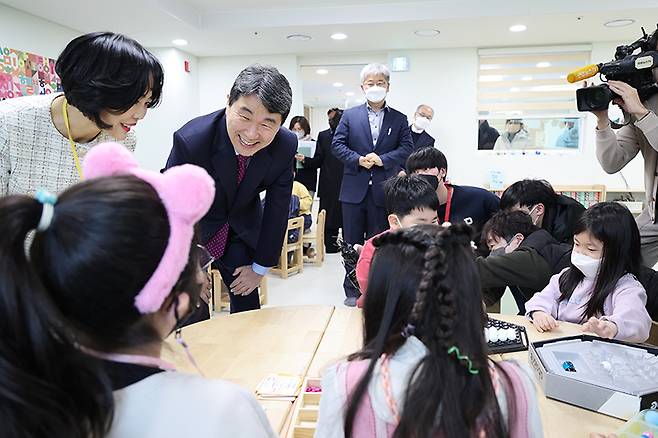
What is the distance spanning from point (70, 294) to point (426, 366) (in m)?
0.50

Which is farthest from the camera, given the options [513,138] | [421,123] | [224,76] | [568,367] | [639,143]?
[224,76]

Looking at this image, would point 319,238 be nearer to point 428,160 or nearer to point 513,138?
point 428,160

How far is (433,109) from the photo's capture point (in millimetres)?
5730

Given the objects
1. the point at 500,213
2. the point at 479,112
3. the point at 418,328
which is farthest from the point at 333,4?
the point at 418,328

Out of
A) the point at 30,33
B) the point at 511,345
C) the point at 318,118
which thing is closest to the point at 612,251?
the point at 511,345

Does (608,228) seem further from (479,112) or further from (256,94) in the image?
(479,112)

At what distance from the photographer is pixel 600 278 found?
1660 mm

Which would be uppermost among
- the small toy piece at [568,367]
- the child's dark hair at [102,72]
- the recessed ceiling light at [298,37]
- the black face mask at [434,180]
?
the recessed ceiling light at [298,37]

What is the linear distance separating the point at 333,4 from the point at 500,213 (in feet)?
9.57

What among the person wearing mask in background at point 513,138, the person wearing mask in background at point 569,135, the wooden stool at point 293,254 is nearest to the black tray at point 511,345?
the wooden stool at point 293,254

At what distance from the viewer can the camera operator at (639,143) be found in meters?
1.89

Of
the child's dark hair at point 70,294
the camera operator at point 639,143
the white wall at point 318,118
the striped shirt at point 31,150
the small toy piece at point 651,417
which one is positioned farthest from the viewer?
the white wall at point 318,118

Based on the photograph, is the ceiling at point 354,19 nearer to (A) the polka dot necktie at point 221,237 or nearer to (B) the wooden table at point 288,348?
(A) the polka dot necktie at point 221,237

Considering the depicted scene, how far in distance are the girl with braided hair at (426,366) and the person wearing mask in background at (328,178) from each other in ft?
14.1
